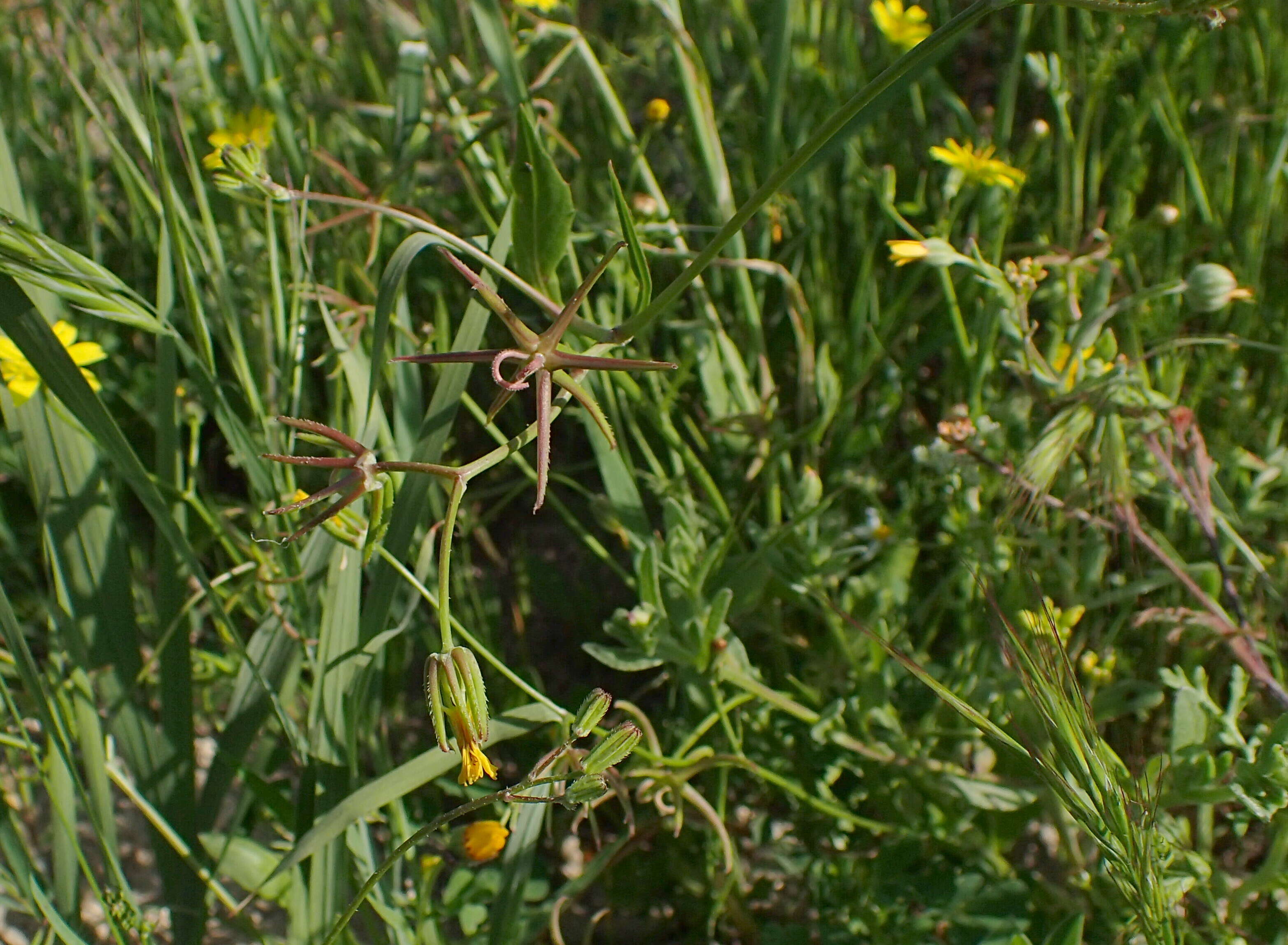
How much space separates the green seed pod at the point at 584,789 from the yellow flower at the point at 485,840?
0.77 ft

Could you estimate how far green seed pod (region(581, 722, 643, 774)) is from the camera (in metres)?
0.65

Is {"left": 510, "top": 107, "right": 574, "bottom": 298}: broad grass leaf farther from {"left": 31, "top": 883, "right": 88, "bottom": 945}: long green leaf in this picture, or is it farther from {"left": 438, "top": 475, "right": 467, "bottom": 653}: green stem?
{"left": 31, "top": 883, "right": 88, "bottom": 945}: long green leaf

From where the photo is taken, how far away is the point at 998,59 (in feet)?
5.30

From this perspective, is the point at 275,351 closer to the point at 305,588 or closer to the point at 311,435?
the point at 305,588

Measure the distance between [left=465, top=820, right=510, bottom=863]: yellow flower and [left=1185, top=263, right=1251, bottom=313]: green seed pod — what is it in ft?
2.55

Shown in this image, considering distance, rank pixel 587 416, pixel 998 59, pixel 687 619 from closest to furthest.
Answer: pixel 587 416 → pixel 687 619 → pixel 998 59

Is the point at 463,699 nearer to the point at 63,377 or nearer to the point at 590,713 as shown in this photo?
the point at 590,713

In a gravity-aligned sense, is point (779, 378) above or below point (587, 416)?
below

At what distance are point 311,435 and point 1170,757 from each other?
0.71 m

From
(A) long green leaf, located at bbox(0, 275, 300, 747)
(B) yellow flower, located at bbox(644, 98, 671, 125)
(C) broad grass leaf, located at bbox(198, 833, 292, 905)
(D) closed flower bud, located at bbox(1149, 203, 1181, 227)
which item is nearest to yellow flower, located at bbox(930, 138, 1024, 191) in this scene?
(D) closed flower bud, located at bbox(1149, 203, 1181, 227)

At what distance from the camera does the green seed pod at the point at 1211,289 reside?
0.98 m

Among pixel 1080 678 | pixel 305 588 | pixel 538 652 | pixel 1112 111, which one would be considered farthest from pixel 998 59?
pixel 305 588

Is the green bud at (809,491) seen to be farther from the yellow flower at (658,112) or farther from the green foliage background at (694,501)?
the yellow flower at (658,112)

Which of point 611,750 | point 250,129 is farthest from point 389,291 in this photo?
point 250,129
